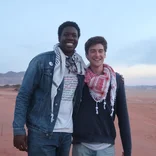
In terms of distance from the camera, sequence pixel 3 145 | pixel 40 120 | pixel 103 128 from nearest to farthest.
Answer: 1. pixel 40 120
2. pixel 103 128
3. pixel 3 145

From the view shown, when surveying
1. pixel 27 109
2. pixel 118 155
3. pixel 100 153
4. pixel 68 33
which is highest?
pixel 68 33

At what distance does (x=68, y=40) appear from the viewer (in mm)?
3406

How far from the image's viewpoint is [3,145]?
23.4 ft

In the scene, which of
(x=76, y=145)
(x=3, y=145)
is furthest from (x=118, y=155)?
(x=76, y=145)

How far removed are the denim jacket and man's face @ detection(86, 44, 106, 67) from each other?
17.9 inches

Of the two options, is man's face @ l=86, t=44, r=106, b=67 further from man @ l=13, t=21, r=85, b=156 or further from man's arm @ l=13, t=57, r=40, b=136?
man's arm @ l=13, t=57, r=40, b=136

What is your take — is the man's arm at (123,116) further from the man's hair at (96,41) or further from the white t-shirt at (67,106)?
the white t-shirt at (67,106)

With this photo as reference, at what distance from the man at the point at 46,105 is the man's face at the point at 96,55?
11.1 inches

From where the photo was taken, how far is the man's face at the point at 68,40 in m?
3.40

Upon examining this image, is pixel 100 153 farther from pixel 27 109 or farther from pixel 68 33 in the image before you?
pixel 68 33

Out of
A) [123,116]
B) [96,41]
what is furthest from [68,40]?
[123,116]

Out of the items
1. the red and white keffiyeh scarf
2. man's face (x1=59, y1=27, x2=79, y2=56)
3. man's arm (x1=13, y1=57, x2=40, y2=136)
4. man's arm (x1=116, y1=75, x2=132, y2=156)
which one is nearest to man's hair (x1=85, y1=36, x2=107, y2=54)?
man's face (x1=59, y1=27, x2=79, y2=56)

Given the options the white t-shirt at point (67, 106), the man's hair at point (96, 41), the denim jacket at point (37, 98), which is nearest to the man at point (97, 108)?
the man's hair at point (96, 41)

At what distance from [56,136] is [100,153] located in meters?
0.50
